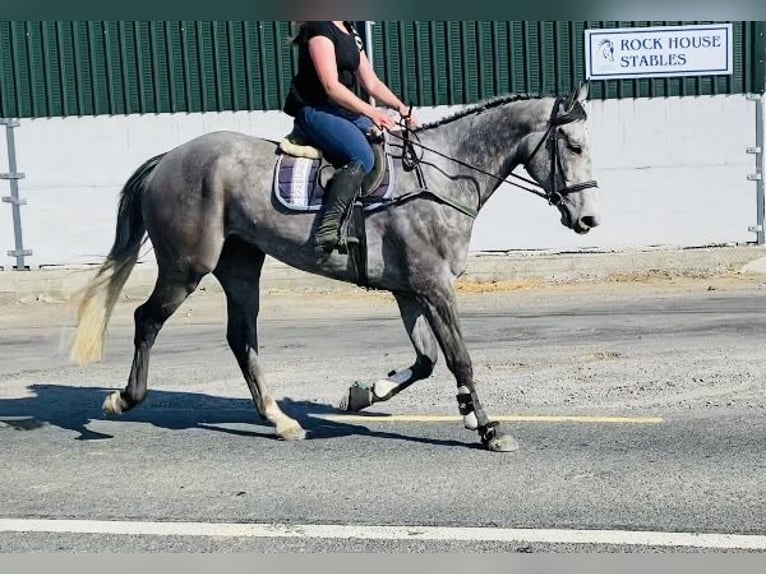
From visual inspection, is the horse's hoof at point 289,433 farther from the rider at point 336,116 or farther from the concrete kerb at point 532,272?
the concrete kerb at point 532,272

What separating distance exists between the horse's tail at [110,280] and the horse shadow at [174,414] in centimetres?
55

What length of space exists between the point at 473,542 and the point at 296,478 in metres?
1.48

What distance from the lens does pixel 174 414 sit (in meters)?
7.29

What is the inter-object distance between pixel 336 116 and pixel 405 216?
2.45 feet

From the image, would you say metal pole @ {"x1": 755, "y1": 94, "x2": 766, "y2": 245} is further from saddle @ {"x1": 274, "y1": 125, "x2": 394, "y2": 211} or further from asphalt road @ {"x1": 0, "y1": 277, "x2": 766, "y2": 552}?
saddle @ {"x1": 274, "y1": 125, "x2": 394, "y2": 211}

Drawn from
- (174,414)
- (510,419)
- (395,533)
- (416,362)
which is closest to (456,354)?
(416,362)

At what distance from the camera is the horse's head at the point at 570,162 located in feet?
18.9

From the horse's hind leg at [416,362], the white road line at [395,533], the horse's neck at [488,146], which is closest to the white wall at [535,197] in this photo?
the horse's hind leg at [416,362]

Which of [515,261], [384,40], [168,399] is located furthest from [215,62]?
[168,399]

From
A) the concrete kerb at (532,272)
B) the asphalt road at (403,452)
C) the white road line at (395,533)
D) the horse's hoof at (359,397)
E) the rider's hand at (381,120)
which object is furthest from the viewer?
the concrete kerb at (532,272)

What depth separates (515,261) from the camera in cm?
1620

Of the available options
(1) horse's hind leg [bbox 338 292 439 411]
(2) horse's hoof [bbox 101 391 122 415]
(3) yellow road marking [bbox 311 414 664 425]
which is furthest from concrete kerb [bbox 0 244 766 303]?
(2) horse's hoof [bbox 101 391 122 415]

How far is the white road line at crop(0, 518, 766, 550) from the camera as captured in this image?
14.0 feet

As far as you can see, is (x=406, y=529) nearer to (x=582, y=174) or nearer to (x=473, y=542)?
(x=473, y=542)
